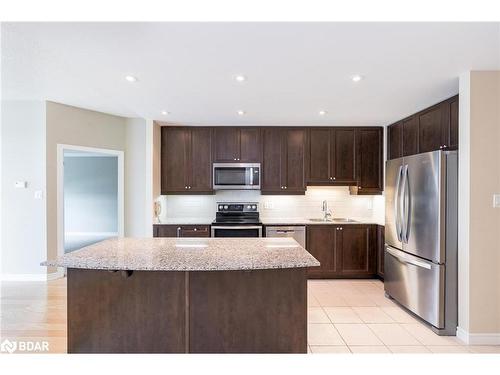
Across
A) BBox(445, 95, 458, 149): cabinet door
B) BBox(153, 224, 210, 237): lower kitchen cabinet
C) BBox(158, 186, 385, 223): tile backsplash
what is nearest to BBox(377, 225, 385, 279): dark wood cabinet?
BBox(158, 186, 385, 223): tile backsplash

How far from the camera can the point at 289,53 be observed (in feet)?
7.46

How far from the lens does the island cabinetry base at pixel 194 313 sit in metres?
1.99

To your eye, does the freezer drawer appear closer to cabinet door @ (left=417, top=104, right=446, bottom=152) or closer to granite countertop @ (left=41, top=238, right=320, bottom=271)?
cabinet door @ (left=417, top=104, right=446, bottom=152)

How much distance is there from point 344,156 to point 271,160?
1.15m

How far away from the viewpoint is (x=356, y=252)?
4.40 metres

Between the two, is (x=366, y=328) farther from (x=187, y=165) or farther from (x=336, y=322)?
(x=187, y=165)

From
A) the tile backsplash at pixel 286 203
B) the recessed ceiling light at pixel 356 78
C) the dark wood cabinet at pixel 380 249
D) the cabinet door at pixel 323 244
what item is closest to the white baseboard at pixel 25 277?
the tile backsplash at pixel 286 203

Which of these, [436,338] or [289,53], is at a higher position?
[289,53]

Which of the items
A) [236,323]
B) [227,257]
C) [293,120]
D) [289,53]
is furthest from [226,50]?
[293,120]

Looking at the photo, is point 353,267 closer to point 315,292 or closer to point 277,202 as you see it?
point 315,292

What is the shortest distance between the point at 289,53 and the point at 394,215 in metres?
2.25

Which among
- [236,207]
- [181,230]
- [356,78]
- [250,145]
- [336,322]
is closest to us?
[356,78]

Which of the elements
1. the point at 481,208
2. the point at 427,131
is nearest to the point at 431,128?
the point at 427,131

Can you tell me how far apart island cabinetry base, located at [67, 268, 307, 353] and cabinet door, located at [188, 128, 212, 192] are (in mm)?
2707
